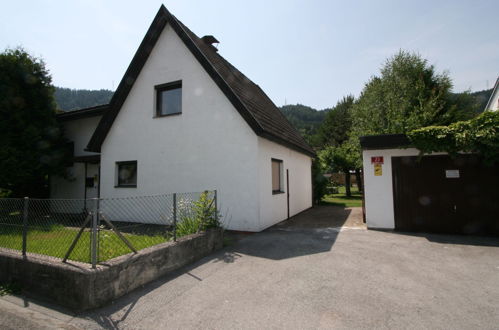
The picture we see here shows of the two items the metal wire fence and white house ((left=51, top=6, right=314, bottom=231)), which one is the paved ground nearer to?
the metal wire fence

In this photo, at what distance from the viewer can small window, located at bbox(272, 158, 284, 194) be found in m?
9.79

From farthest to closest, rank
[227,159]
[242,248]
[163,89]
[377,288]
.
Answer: [163,89], [227,159], [242,248], [377,288]

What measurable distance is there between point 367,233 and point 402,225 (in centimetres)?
129

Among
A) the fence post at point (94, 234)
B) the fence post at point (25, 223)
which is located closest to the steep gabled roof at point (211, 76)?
the fence post at point (94, 234)

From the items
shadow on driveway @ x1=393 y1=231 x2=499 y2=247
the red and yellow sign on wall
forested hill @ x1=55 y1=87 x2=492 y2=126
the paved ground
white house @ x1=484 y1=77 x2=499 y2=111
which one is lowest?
the paved ground

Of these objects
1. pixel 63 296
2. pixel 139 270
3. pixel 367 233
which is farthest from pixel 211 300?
pixel 367 233

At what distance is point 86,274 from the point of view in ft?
11.6

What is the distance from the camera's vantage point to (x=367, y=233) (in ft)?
26.0

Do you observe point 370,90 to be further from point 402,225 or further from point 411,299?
point 411,299

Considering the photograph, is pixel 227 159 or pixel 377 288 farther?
pixel 227 159

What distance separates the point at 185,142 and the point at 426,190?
8392mm

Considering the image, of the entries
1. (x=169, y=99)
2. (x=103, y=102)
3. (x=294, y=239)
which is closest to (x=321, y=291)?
(x=294, y=239)

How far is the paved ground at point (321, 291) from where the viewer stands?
3246 millimetres

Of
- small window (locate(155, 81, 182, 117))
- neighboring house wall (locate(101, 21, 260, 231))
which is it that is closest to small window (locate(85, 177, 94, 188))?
neighboring house wall (locate(101, 21, 260, 231))
